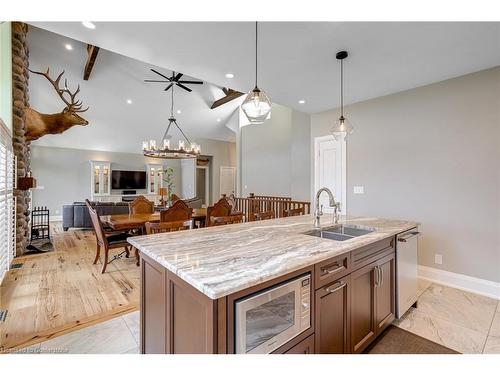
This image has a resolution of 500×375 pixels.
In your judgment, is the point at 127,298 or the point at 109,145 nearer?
the point at 127,298

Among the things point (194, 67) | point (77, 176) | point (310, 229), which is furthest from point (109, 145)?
point (310, 229)

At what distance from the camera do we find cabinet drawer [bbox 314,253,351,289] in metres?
1.33

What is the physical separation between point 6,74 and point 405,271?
17.5 feet

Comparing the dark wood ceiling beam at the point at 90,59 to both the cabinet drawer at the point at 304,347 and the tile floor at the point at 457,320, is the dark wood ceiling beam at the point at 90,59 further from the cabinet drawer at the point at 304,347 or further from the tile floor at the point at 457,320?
the tile floor at the point at 457,320

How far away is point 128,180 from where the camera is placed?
9812mm

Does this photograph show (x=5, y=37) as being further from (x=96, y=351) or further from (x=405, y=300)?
(x=405, y=300)

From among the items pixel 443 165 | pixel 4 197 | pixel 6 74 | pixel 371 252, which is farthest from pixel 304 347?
pixel 6 74

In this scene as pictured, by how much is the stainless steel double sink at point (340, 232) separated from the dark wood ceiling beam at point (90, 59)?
587 cm

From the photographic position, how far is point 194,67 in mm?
2893

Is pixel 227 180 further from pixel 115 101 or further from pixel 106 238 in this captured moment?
pixel 106 238

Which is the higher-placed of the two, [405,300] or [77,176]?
[77,176]

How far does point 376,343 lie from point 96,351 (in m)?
2.12

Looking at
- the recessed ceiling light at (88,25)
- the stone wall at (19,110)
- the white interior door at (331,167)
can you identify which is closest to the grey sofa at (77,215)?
the stone wall at (19,110)

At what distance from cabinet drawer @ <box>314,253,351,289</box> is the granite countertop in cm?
6
